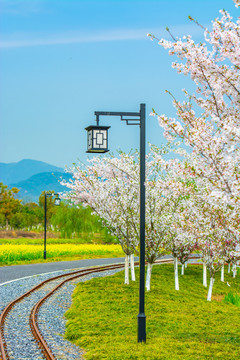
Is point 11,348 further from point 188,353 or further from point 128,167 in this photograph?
point 128,167

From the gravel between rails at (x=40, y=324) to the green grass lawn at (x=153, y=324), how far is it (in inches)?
15.2

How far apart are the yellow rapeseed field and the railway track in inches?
546

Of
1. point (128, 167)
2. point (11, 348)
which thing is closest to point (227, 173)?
point (11, 348)

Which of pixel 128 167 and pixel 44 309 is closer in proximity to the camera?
pixel 44 309

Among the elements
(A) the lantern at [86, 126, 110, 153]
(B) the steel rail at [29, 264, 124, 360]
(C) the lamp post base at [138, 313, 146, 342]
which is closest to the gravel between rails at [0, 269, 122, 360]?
(B) the steel rail at [29, 264, 124, 360]

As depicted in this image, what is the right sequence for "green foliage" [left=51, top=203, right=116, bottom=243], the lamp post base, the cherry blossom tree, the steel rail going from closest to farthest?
the cherry blossom tree
the steel rail
the lamp post base
"green foliage" [left=51, top=203, right=116, bottom=243]

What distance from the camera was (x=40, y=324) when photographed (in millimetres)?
13594

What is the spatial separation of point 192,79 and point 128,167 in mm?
13513

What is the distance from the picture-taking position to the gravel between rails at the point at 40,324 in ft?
34.7

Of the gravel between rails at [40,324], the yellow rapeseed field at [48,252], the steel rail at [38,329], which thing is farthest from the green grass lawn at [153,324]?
the yellow rapeseed field at [48,252]

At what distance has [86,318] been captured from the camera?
46.4ft

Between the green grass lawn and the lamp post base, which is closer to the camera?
the green grass lawn

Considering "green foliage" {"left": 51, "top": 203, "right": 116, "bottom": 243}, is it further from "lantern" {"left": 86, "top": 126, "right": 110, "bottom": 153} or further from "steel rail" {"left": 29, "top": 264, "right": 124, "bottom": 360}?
"lantern" {"left": 86, "top": 126, "right": 110, "bottom": 153}

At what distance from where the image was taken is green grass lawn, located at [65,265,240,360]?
1016 cm
